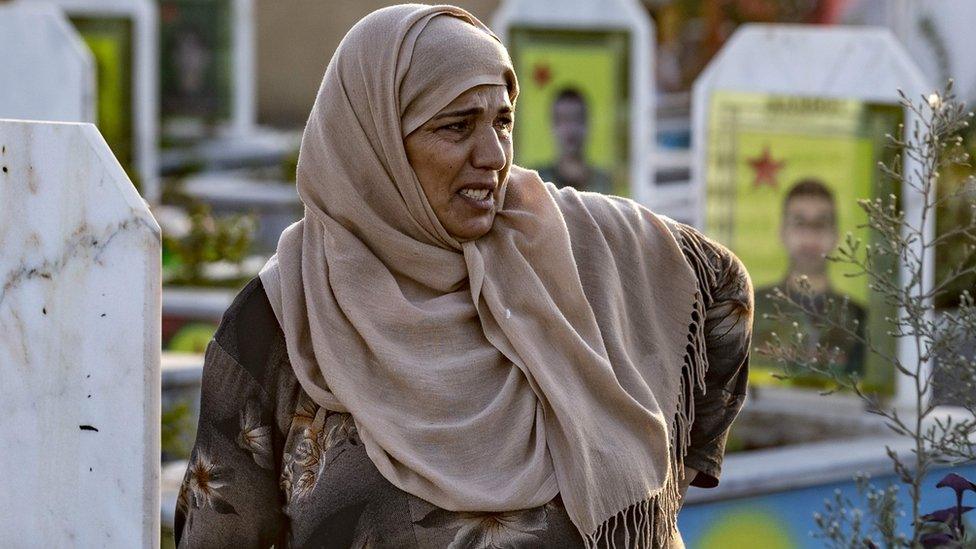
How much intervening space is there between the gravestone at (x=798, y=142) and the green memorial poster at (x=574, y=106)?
4.81 ft

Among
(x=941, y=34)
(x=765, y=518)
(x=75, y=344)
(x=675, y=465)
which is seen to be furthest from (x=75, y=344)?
(x=941, y=34)

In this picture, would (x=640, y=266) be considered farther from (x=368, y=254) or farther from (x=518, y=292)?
(x=368, y=254)

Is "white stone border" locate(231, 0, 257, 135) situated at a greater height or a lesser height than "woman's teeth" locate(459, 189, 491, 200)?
lesser

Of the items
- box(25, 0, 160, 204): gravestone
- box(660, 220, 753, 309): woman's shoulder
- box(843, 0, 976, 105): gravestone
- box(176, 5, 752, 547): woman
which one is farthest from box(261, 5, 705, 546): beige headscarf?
box(25, 0, 160, 204): gravestone

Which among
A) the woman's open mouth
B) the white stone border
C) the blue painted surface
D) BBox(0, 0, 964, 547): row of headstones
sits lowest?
the blue painted surface

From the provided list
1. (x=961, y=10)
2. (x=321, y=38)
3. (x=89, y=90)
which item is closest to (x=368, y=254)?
(x=89, y=90)

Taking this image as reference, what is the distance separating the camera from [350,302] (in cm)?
260

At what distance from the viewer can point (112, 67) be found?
9648 mm

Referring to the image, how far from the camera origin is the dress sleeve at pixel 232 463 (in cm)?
264

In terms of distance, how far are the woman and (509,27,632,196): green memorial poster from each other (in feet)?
17.1

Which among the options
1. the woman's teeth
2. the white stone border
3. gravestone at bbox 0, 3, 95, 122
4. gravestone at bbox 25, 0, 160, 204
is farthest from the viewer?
the white stone border

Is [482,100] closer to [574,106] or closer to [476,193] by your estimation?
[476,193]

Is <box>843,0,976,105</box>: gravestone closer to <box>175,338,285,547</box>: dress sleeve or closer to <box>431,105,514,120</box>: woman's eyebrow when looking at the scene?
<box>431,105,514,120</box>: woman's eyebrow

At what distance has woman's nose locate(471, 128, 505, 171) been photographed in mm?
2570
